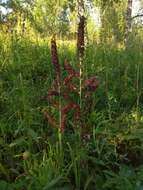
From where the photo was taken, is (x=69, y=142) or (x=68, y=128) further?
(x=68, y=128)

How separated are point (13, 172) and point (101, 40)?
139 inches

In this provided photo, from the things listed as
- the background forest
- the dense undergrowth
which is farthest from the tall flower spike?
the dense undergrowth

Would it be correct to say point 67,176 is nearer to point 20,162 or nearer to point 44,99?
point 20,162

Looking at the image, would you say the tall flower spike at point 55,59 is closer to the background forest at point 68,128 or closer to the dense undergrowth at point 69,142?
the background forest at point 68,128

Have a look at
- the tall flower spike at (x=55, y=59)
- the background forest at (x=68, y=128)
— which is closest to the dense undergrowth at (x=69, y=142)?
the background forest at (x=68, y=128)

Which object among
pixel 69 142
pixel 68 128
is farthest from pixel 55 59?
pixel 68 128

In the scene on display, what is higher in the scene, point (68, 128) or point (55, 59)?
point (55, 59)

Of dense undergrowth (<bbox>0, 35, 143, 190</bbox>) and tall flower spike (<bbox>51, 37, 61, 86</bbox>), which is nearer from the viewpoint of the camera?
tall flower spike (<bbox>51, 37, 61, 86</bbox>)

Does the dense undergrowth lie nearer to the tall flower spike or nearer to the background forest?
the background forest

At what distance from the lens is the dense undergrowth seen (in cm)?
268

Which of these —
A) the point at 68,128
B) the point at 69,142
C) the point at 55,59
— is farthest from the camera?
the point at 68,128

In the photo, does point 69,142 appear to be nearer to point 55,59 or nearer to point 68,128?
point 68,128

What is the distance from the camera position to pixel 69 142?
10.2ft

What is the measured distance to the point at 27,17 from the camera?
6.02 m
